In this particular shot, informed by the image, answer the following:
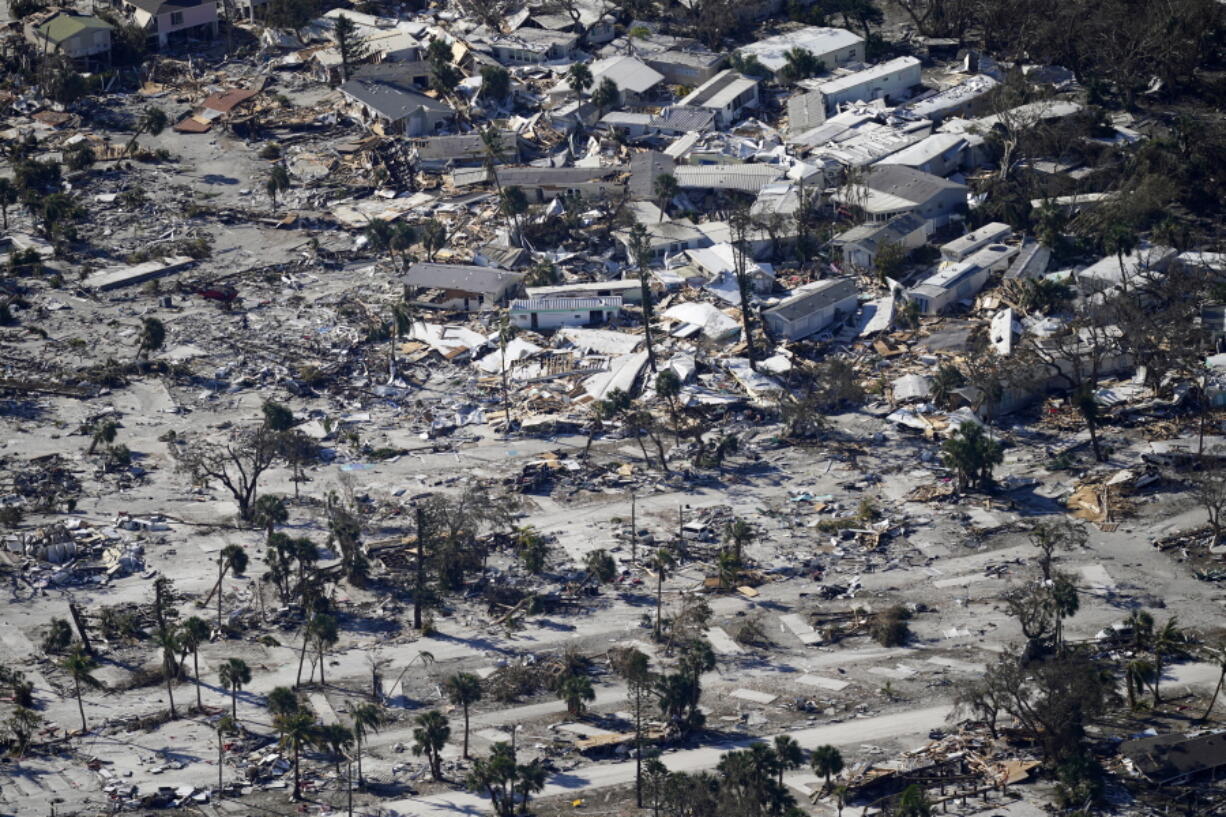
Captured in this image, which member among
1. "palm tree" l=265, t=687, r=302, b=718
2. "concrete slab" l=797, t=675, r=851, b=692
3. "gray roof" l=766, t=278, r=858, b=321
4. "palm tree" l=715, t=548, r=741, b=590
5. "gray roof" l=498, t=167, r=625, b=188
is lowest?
"concrete slab" l=797, t=675, r=851, b=692

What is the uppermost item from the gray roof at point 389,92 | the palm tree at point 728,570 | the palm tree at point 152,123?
the gray roof at point 389,92

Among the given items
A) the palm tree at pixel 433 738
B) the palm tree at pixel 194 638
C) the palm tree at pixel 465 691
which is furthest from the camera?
the palm tree at pixel 194 638

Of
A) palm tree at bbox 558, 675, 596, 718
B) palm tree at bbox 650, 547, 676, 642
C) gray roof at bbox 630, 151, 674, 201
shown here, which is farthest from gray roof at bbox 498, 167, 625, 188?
palm tree at bbox 558, 675, 596, 718

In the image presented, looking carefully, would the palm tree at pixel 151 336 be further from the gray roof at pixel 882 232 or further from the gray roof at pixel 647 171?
the gray roof at pixel 882 232

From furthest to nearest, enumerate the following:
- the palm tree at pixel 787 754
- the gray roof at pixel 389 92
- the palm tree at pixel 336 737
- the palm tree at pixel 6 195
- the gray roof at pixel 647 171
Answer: the gray roof at pixel 389 92, the palm tree at pixel 6 195, the gray roof at pixel 647 171, the palm tree at pixel 336 737, the palm tree at pixel 787 754

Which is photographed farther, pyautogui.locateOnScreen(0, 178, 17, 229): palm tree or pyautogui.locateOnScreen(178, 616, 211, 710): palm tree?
pyautogui.locateOnScreen(0, 178, 17, 229): palm tree

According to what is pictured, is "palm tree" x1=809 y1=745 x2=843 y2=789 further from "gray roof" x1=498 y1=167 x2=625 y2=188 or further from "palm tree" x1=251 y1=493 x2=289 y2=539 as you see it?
"gray roof" x1=498 y1=167 x2=625 y2=188

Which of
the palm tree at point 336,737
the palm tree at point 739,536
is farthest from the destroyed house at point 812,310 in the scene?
the palm tree at point 336,737
